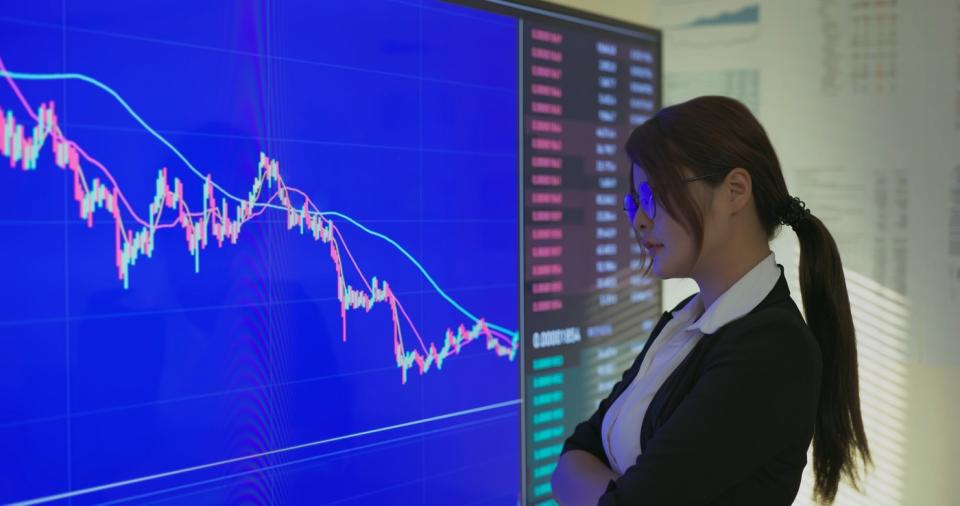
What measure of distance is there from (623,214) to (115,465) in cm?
151

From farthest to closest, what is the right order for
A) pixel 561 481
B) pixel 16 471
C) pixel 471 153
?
pixel 471 153 → pixel 561 481 → pixel 16 471

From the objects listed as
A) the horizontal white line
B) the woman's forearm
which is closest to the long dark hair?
the woman's forearm

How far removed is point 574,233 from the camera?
7.73 feet

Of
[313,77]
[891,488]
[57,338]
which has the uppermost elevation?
[313,77]

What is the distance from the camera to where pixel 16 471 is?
135 centimetres

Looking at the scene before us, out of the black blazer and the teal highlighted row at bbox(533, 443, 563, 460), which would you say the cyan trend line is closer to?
the teal highlighted row at bbox(533, 443, 563, 460)

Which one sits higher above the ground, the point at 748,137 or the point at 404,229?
the point at 748,137

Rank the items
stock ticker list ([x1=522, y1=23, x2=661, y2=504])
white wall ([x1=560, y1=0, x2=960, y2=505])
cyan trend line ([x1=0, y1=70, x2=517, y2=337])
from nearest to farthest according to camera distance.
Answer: cyan trend line ([x1=0, y1=70, x2=517, y2=337]), stock ticker list ([x1=522, y1=23, x2=661, y2=504]), white wall ([x1=560, y1=0, x2=960, y2=505])

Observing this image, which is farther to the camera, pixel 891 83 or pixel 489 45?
pixel 891 83

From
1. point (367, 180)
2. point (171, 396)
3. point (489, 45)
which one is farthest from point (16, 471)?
point (489, 45)

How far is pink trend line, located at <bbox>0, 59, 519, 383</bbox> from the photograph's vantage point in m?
1.37

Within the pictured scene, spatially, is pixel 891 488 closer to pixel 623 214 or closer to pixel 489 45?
pixel 623 214

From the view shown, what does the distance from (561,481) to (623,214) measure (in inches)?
46.4

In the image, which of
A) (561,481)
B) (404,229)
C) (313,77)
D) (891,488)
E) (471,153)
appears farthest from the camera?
(891,488)
